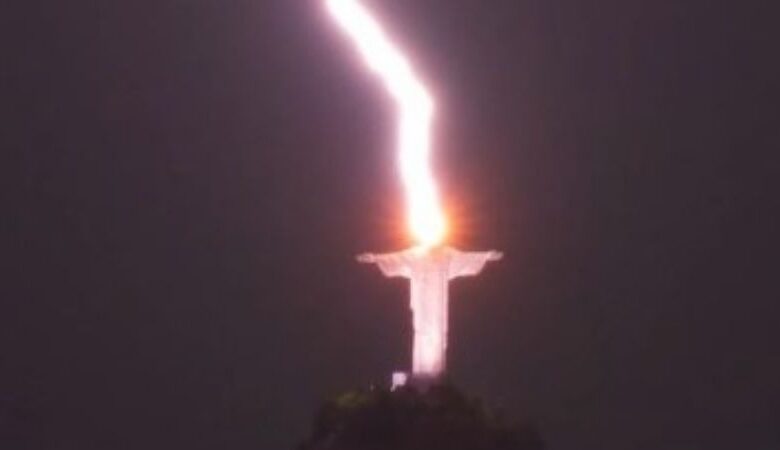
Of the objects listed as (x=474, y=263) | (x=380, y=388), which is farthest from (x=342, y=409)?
(x=474, y=263)

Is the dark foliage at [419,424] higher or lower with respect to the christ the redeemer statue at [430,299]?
lower

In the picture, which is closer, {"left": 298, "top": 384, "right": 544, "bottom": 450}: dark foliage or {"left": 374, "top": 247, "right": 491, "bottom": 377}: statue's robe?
{"left": 298, "top": 384, "right": 544, "bottom": 450}: dark foliage

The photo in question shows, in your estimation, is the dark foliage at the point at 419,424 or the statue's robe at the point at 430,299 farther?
the statue's robe at the point at 430,299

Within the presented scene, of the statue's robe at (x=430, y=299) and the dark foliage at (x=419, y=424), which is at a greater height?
the statue's robe at (x=430, y=299)

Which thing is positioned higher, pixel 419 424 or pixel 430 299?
pixel 430 299

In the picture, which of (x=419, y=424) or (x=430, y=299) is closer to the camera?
(x=419, y=424)
